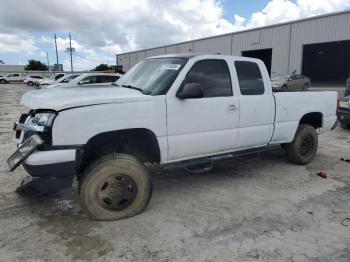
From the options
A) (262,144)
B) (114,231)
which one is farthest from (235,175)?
(114,231)

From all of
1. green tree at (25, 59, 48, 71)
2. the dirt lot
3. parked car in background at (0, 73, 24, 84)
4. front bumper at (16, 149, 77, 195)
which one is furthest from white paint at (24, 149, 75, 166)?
green tree at (25, 59, 48, 71)

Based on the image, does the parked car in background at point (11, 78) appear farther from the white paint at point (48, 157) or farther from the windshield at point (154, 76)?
the white paint at point (48, 157)

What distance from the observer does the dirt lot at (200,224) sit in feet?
10.7

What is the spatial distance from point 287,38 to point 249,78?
3016 cm

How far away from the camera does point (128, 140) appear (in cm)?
432

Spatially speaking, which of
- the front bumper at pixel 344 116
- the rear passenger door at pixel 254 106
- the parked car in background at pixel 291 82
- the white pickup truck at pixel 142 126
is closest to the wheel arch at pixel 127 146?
the white pickup truck at pixel 142 126

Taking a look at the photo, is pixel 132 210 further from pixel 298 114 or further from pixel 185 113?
pixel 298 114

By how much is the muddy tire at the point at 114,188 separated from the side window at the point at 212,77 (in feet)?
4.49

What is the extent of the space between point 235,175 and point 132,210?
86.6 inches

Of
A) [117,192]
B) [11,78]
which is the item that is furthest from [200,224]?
[11,78]

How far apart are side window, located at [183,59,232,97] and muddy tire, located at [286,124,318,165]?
2.00 meters

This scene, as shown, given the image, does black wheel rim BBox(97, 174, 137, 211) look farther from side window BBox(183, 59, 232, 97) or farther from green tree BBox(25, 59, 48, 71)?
green tree BBox(25, 59, 48, 71)

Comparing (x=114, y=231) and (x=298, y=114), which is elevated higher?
(x=298, y=114)

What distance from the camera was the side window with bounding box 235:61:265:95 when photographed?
199 inches
